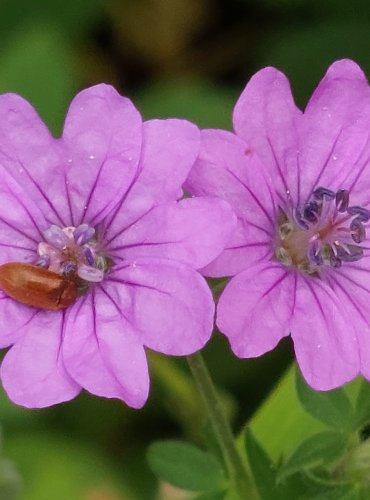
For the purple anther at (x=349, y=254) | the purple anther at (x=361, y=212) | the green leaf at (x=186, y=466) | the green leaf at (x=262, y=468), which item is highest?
the purple anther at (x=361, y=212)

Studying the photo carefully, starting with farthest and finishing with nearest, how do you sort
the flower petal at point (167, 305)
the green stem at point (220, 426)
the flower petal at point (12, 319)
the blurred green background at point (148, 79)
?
the blurred green background at point (148, 79), the green stem at point (220, 426), the flower petal at point (12, 319), the flower petal at point (167, 305)

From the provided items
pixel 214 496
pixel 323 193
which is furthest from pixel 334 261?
pixel 214 496

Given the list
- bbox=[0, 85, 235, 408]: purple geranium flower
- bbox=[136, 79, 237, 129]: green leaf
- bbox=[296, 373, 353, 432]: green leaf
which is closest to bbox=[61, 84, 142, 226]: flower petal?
bbox=[0, 85, 235, 408]: purple geranium flower

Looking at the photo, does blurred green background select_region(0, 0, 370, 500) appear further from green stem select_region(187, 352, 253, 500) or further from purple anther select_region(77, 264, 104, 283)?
purple anther select_region(77, 264, 104, 283)

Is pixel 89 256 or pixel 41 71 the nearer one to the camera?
pixel 89 256

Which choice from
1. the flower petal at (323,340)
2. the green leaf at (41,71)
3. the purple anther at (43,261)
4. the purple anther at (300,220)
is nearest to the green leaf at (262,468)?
the flower petal at (323,340)

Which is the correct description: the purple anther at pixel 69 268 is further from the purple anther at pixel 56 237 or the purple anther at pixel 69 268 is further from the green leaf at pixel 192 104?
the green leaf at pixel 192 104

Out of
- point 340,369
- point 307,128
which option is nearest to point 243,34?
point 307,128

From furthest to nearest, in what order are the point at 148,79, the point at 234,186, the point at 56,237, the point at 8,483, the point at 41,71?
1. the point at 148,79
2. the point at 41,71
3. the point at 8,483
4. the point at 56,237
5. the point at 234,186

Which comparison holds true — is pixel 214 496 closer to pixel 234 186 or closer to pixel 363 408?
pixel 363 408
